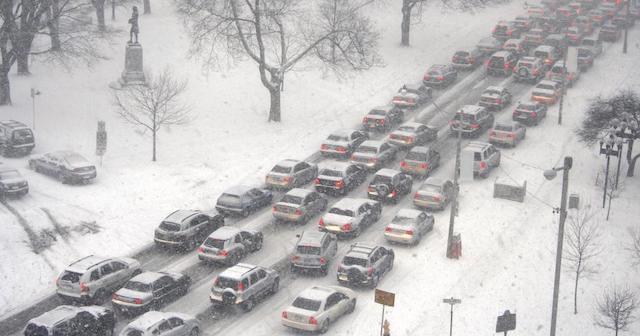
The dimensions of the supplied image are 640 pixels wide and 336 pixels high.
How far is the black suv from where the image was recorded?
38844 millimetres

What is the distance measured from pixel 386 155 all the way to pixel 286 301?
14315mm

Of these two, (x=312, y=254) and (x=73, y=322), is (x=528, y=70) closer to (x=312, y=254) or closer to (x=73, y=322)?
(x=312, y=254)

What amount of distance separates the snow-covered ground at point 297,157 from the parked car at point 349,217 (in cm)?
91

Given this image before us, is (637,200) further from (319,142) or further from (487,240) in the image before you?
(319,142)

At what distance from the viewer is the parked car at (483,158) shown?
127ft

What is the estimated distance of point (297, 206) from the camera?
33.4m

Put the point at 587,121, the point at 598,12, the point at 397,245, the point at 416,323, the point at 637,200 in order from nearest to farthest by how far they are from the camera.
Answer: the point at 416,323
the point at 397,245
the point at 637,200
the point at 587,121
the point at 598,12

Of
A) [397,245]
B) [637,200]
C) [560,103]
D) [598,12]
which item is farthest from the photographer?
[598,12]

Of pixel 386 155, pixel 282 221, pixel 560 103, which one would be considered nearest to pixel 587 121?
pixel 560 103

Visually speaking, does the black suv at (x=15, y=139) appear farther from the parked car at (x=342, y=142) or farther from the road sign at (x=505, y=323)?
the road sign at (x=505, y=323)

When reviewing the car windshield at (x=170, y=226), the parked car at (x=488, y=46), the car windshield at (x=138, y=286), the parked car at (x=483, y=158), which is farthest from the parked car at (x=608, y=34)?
the car windshield at (x=138, y=286)

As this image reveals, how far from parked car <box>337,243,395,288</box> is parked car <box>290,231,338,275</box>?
3.04ft

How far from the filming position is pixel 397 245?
32.5 metres

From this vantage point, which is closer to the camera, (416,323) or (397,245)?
(416,323)
